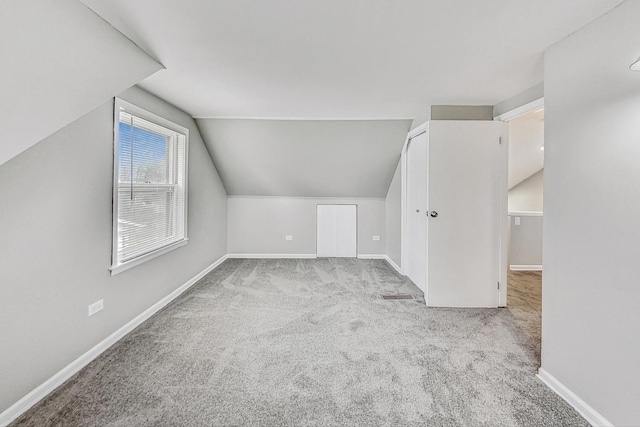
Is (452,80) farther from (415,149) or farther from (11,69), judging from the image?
(11,69)

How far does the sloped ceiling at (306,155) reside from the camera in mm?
3994

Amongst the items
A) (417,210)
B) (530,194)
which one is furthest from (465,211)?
(530,194)

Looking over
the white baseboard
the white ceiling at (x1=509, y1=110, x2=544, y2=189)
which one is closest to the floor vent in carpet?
the white baseboard

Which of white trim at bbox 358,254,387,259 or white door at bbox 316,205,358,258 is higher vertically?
white door at bbox 316,205,358,258

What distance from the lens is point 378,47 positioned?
6.19 feet

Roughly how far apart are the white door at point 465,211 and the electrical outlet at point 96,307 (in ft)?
10.3

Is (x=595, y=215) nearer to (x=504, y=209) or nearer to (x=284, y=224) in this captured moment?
(x=504, y=209)

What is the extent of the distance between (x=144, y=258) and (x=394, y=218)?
369cm

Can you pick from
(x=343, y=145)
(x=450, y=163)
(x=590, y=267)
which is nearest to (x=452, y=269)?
(x=450, y=163)

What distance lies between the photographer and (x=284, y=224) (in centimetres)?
A: 538

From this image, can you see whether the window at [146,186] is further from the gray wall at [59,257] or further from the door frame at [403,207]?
the door frame at [403,207]

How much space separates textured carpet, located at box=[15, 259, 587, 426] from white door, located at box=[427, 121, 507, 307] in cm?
28

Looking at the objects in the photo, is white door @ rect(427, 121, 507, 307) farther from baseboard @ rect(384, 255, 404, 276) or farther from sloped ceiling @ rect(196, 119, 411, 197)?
baseboard @ rect(384, 255, 404, 276)

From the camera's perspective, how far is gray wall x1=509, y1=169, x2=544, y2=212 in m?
5.12
